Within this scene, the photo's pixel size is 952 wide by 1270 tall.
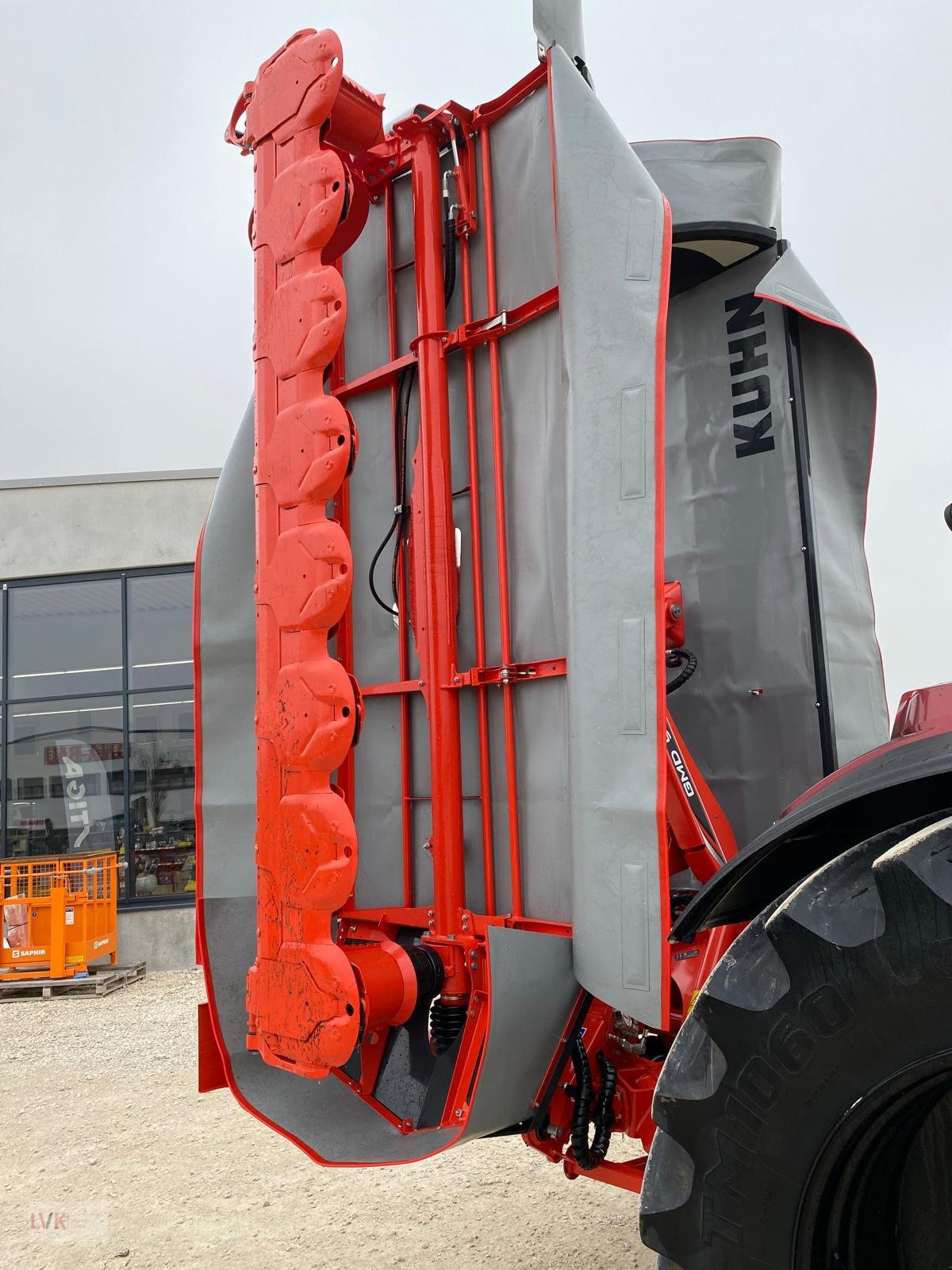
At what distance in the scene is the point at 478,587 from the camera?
2.70 meters

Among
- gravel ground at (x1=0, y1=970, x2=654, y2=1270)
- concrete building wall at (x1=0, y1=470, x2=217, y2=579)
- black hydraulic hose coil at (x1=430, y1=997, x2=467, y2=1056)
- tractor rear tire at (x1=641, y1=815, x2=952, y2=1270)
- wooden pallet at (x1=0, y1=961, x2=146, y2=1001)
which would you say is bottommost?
wooden pallet at (x1=0, y1=961, x2=146, y2=1001)

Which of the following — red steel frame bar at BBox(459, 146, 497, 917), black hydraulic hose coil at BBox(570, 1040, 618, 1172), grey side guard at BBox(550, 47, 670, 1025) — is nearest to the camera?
grey side guard at BBox(550, 47, 670, 1025)

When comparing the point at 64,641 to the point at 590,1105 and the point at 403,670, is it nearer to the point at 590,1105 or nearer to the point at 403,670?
the point at 403,670

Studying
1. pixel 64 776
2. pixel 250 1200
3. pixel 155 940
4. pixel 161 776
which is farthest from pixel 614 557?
pixel 64 776

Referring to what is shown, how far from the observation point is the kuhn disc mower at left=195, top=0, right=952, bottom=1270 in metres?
1.53

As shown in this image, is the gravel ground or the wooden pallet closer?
the gravel ground

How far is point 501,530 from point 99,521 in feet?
37.9

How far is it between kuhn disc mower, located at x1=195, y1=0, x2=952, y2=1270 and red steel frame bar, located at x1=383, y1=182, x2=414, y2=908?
13mm

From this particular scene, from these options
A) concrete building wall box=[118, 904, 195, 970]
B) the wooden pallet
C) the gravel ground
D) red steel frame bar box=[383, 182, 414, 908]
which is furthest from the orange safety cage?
red steel frame bar box=[383, 182, 414, 908]

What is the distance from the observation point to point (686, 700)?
3357 mm

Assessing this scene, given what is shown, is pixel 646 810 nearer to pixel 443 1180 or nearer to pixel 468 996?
pixel 468 996

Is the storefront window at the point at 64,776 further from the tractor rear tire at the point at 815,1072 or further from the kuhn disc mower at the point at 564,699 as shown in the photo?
the tractor rear tire at the point at 815,1072

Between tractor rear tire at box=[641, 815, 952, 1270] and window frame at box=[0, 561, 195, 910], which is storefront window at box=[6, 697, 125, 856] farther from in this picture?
tractor rear tire at box=[641, 815, 952, 1270]

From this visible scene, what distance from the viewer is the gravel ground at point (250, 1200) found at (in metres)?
3.65
